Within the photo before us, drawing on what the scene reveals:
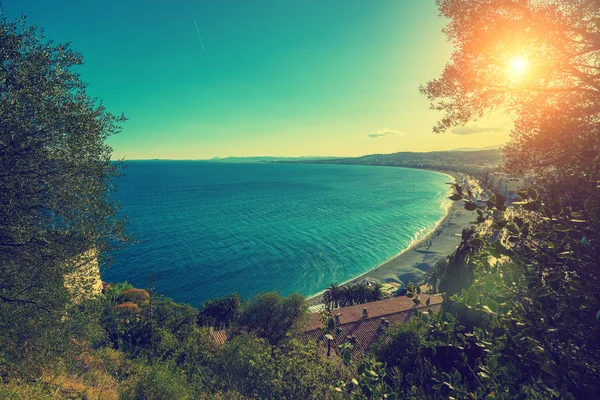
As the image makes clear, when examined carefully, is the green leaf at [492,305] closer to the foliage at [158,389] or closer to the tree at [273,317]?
the foliage at [158,389]

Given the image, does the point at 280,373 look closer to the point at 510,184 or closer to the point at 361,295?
the point at 361,295

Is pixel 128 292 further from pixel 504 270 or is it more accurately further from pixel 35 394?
pixel 504 270

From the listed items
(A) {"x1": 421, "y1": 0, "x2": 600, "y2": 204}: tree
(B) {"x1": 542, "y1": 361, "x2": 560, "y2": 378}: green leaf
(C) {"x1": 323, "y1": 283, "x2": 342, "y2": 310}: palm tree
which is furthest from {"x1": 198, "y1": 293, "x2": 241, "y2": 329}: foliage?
(B) {"x1": 542, "y1": 361, "x2": 560, "y2": 378}: green leaf

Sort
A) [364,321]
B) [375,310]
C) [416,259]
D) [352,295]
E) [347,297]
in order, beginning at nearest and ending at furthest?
[364,321] → [375,310] → [352,295] → [347,297] → [416,259]

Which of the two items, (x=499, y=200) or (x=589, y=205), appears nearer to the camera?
(x=589, y=205)

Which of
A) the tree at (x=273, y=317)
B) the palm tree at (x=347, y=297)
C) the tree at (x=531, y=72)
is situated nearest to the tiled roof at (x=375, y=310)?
the tree at (x=273, y=317)

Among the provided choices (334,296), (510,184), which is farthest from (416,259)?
(510,184)

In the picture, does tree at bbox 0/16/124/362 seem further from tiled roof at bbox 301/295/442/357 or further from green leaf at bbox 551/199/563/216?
tiled roof at bbox 301/295/442/357
